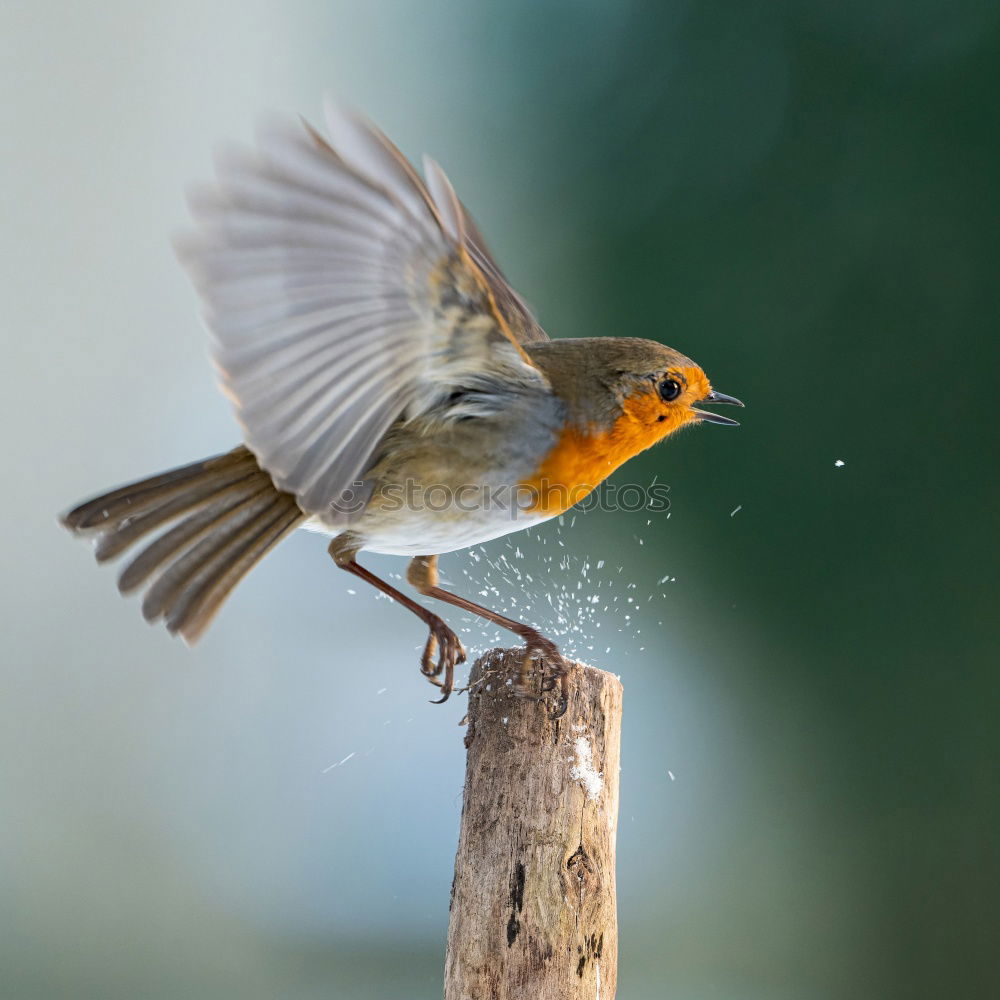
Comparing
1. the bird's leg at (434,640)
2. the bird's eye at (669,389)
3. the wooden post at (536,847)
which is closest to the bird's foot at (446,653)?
the bird's leg at (434,640)

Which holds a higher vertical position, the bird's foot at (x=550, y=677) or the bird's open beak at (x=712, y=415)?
the bird's open beak at (x=712, y=415)

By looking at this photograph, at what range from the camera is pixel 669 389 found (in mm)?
2230

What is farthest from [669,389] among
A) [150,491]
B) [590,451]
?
[150,491]

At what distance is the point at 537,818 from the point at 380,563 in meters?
1.49

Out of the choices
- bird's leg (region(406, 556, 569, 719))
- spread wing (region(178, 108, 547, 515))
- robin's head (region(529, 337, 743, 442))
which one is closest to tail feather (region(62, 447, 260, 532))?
spread wing (region(178, 108, 547, 515))

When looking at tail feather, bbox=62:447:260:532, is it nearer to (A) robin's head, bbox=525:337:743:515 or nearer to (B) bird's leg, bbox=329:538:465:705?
(B) bird's leg, bbox=329:538:465:705

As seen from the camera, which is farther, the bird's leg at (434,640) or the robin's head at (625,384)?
the bird's leg at (434,640)

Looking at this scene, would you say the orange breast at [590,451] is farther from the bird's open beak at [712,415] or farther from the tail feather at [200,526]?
the tail feather at [200,526]

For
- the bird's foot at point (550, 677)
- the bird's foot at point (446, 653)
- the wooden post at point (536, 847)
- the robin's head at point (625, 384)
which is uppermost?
the robin's head at point (625, 384)

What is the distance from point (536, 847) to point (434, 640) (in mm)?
825

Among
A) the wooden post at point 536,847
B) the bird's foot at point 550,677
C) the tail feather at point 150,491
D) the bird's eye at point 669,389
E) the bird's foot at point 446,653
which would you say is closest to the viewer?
the wooden post at point 536,847

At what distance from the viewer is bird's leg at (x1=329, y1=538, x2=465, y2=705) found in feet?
7.88

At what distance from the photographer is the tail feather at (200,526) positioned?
208cm

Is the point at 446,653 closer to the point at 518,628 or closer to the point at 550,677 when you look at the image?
the point at 518,628
